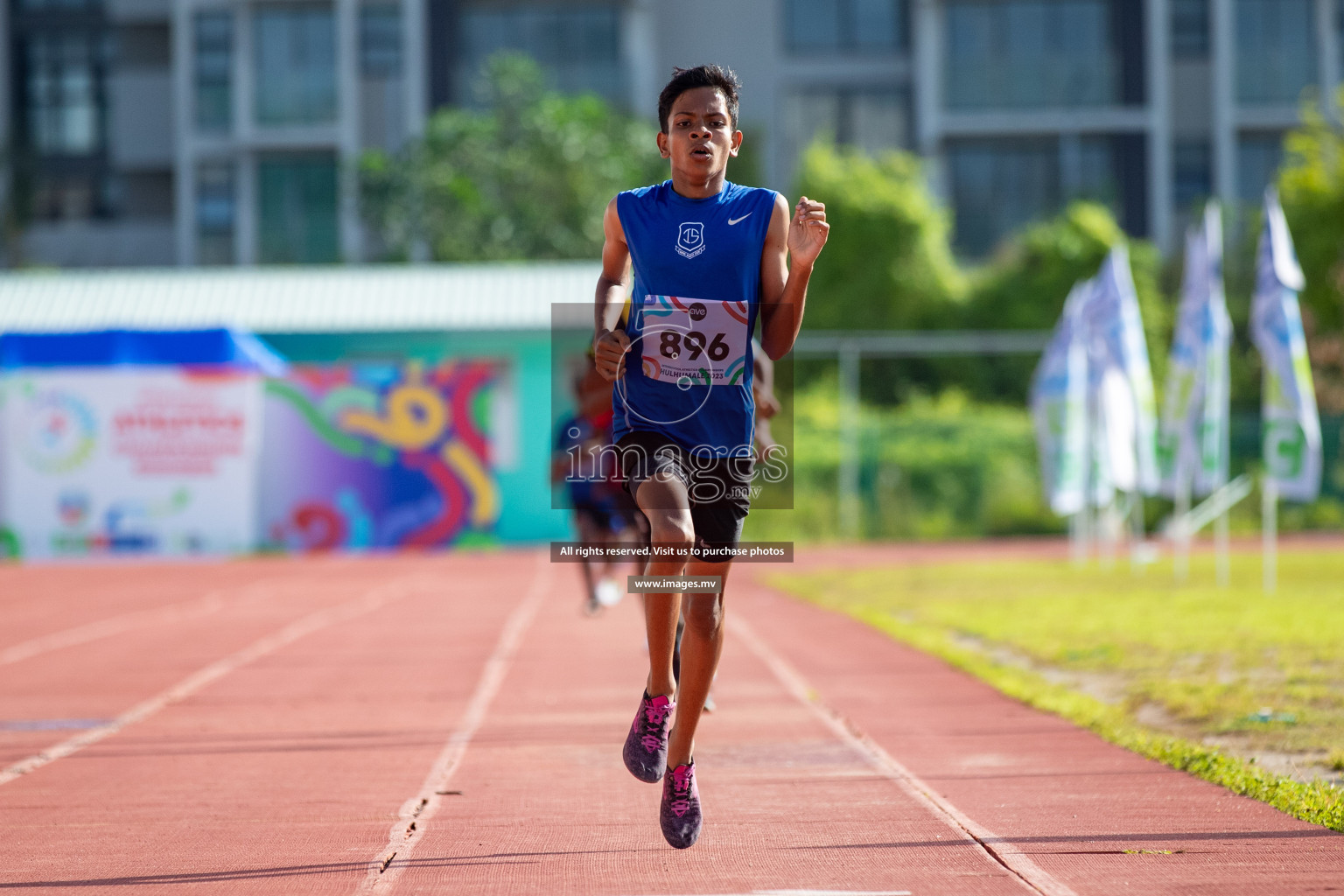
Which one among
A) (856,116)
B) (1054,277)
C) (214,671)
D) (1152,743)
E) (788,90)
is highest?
(788,90)

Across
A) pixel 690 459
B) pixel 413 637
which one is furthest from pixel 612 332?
pixel 413 637

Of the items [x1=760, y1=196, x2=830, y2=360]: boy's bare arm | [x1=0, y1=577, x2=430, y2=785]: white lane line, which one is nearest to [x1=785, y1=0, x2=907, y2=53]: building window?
[x1=0, y1=577, x2=430, y2=785]: white lane line

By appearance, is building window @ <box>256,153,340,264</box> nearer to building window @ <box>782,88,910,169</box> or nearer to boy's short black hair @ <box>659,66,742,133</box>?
building window @ <box>782,88,910,169</box>

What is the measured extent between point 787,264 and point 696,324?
16.2 inches

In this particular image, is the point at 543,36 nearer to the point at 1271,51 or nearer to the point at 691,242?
the point at 1271,51

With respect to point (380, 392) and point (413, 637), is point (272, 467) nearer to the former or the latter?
point (380, 392)

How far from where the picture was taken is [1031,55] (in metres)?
36.9

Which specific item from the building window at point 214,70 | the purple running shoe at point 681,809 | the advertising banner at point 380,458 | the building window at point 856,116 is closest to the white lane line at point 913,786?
the purple running shoe at point 681,809

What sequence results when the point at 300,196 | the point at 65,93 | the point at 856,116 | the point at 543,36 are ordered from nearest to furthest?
the point at 856,116, the point at 300,196, the point at 543,36, the point at 65,93

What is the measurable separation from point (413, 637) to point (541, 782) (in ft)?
20.7

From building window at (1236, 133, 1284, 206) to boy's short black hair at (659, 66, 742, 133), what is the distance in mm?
36289

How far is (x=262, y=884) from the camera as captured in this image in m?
4.18

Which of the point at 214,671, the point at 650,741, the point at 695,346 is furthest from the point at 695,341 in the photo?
the point at 214,671

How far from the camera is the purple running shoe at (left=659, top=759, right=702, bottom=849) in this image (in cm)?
427
